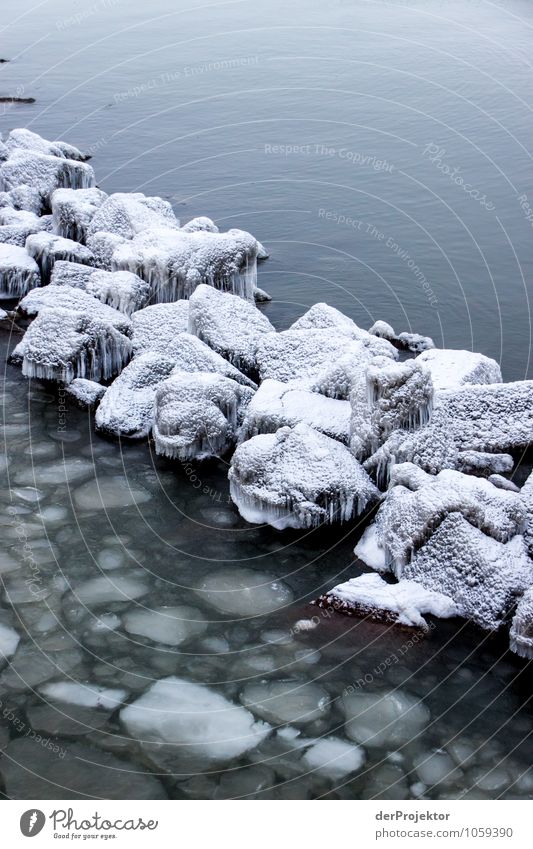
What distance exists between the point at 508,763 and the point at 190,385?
5115 mm

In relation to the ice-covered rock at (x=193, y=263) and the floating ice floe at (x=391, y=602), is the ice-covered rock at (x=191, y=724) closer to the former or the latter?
the floating ice floe at (x=391, y=602)

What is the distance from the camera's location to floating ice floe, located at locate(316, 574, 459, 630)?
25.4 ft

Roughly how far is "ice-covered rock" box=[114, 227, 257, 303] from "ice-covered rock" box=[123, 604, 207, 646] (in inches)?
235

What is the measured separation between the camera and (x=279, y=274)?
1508 centimetres

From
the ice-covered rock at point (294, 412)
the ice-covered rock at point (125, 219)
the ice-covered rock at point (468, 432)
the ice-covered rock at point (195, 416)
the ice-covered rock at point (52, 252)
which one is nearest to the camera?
the ice-covered rock at point (468, 432)

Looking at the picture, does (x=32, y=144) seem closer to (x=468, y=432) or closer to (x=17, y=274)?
(x=17, y=274)

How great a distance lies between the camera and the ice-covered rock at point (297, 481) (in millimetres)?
8820

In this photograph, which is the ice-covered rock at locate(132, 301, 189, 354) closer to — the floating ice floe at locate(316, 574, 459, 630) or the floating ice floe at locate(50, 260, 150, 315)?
the floating ice floe at locate(50, 260, 150, 315)

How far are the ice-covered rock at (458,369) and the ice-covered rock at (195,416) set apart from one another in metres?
2.26

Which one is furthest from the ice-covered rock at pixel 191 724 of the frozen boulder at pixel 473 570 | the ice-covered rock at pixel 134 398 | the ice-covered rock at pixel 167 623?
the ice-covered rock at pixel 134 398

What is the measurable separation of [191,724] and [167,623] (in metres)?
1.18

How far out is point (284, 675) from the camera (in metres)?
7.21

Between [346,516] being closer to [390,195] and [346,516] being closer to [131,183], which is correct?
[390,195]
